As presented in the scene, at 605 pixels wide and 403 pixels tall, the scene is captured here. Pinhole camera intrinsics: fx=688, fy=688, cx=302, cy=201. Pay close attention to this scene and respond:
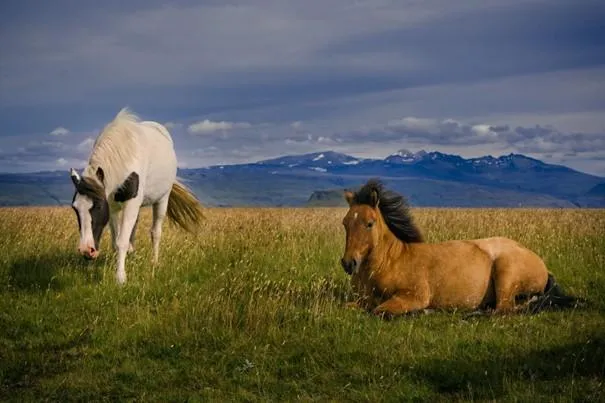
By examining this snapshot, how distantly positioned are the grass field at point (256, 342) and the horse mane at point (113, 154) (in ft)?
5.22

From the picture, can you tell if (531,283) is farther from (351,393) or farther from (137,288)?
(137,288)

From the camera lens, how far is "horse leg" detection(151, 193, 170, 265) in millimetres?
13570

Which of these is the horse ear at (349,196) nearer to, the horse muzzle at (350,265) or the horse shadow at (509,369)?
the horse muzzle at (350,265)

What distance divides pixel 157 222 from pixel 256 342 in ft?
21.6

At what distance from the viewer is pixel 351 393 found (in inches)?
258

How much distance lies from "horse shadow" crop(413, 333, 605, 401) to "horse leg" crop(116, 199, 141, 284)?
228 inches

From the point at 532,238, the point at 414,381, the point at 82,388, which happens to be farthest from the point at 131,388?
the point at 532,238

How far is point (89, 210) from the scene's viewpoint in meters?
10.5

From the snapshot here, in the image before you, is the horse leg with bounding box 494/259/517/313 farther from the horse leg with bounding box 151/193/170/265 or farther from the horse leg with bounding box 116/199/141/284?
the horse leg with bounding box 151/193/170/265

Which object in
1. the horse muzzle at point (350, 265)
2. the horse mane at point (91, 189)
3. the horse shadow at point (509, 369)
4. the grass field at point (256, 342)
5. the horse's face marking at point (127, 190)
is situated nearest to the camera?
the horse shadow at point (509, 369)

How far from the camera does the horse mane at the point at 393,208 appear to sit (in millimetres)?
9453

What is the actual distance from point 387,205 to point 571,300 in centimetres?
288

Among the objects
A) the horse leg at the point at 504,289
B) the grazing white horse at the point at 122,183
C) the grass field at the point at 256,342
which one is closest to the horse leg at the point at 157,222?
the grazing white horse at the point at 122,183

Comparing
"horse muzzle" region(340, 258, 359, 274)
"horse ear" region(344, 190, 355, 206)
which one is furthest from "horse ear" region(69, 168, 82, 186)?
"horse muzzle" region(340, 258, 359, 274)
